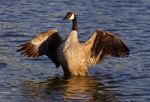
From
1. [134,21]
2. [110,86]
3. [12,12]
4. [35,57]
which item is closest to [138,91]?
[110,86]

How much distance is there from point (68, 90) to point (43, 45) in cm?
205

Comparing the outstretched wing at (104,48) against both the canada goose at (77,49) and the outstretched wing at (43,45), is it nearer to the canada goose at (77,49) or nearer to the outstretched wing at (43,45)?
the canada goose at (77,49)

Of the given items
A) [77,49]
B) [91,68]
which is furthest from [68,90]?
[91,68]

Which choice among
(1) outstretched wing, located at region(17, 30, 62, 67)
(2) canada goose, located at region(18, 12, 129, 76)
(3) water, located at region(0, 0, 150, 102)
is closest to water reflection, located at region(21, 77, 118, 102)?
(3) water, located at region(0, 0, 150, 102)

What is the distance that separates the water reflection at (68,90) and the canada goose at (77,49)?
1.03 feet

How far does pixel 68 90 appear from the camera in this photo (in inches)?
585

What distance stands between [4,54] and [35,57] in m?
0.73

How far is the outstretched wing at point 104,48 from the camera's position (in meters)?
16.2

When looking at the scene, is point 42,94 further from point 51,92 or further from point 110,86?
point 110,86

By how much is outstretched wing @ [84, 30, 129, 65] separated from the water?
360 mm

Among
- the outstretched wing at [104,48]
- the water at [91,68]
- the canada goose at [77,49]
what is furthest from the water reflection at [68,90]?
the outstretched wing at [104,48]

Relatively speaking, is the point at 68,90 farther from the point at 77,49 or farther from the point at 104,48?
the point at 104,48

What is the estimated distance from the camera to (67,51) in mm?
16125

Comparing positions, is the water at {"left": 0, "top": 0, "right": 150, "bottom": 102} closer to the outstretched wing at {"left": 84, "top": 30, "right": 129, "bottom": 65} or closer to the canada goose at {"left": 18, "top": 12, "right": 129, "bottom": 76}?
the canada goose at {"left": 18, "top": 12, "right": 129, "bottom": 76}
